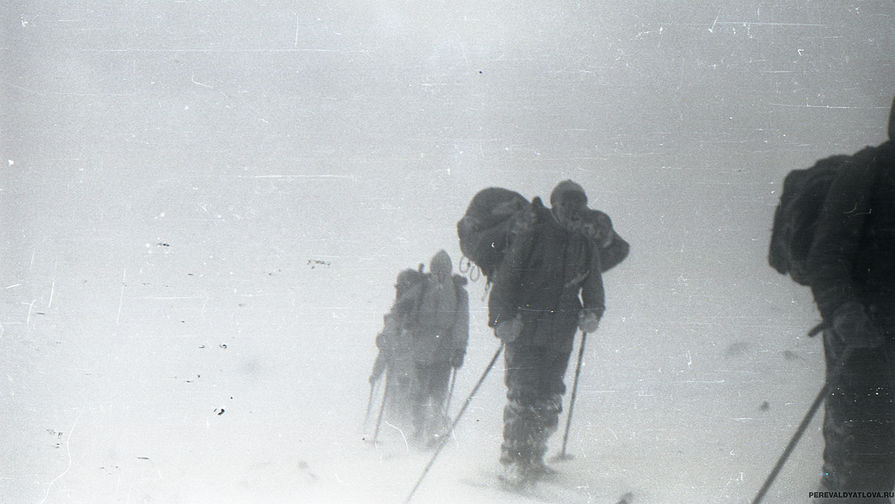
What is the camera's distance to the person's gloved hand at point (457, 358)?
1.32 meters

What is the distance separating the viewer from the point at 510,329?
50.5 inches

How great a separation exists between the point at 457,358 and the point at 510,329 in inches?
6.2

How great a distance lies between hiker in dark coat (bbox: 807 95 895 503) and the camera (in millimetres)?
1077

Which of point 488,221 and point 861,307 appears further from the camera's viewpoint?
point 488,221

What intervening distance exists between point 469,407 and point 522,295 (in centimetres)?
30

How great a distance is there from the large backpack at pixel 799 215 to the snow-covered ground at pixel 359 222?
6 cm

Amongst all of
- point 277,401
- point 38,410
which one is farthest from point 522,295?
point 38,410

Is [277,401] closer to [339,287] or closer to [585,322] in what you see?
[339,287]

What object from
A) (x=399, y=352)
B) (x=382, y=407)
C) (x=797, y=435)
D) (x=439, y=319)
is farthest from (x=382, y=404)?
(x=797, y=435)

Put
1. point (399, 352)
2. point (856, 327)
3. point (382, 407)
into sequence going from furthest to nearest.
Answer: point (399, 352)
point (382, 407)
point (856, 327)

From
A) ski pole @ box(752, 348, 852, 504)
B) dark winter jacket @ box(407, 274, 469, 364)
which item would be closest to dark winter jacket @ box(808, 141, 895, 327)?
ski pole @ box(752, 348, 852, 504)

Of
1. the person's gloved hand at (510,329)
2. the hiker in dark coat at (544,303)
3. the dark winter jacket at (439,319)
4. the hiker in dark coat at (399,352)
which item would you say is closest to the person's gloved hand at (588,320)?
the hiker in dark coat at (544,303)

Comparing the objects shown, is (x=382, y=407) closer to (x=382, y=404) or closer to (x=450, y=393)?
(x=382, y=404)

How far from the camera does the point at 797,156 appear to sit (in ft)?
4.24
